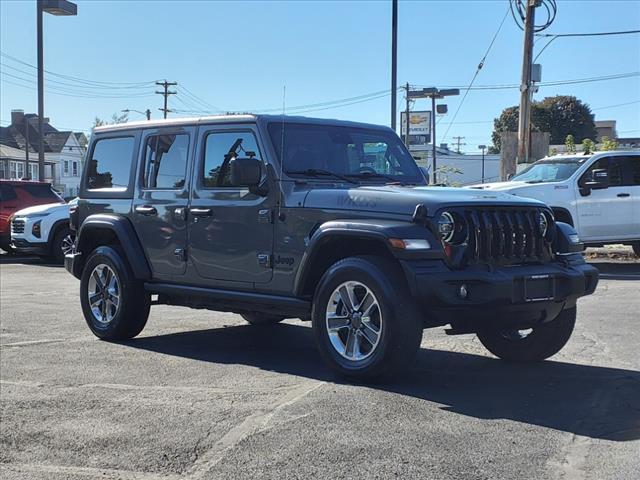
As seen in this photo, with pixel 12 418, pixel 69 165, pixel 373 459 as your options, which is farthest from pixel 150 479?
pixel 69 165

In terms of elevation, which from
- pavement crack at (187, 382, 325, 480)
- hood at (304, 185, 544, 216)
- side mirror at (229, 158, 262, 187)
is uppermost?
side mirror at (229, 158, 262, 187)

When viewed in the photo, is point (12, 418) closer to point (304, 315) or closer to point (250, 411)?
point (250, 411)

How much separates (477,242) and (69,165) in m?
77.2

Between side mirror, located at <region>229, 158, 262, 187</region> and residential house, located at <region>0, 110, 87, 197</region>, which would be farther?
residential house, located at <region>0, 110, 87, 197</region>

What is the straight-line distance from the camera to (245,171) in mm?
6094

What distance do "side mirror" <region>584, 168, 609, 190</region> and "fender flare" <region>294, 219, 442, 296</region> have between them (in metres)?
A: 8.57

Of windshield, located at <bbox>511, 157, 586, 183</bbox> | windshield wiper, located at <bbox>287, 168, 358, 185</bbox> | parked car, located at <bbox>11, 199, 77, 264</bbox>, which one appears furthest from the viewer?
parked car, located at <bbox>11, 199, 77, 264</bbox>

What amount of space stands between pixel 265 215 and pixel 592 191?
8.80 meters

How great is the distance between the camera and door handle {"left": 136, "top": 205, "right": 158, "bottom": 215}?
23.7 ft

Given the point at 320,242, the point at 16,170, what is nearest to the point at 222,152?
the point at 320,242

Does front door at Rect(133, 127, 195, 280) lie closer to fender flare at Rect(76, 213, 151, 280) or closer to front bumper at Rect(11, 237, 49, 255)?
fender flare at Rect(76, 213, 151, 280)

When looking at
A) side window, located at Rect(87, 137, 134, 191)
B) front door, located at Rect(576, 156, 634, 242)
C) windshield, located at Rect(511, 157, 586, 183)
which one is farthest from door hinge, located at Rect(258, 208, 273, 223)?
front door, located at Rect(576, 156, 634, 242)

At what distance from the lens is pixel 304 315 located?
6.19 meters

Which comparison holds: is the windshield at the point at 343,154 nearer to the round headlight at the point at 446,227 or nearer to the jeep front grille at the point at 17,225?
the round headlight at the point at 446,227
